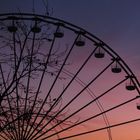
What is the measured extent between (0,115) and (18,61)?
1919 millimetres

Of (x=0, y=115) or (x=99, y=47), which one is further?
(x=99, y=47)

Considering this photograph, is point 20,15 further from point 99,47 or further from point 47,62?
point 99,47

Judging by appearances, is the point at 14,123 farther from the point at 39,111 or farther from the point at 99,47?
the point at 99,47

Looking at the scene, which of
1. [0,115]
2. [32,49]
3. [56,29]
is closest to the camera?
[0,115]

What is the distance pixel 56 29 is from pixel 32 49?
197cm

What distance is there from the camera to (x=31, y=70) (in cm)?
1692

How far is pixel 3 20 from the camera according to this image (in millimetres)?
17172

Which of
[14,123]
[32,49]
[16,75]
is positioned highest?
[32,49]

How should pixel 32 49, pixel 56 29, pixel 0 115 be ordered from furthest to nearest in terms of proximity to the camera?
pixel 56 29 → pixel 32 49 → pixel 0 115

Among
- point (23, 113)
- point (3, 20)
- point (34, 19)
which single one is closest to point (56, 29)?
point (34, 19)

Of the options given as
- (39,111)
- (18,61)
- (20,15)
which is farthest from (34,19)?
(39,111)

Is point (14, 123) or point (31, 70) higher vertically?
point (31, 70)

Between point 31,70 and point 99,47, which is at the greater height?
point 99,47

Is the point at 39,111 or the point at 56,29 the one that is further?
the point at 56,29
